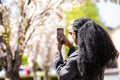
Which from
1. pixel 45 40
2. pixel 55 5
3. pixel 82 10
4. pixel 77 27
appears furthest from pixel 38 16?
pixel 82 10

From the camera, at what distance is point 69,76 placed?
3779 millimetres

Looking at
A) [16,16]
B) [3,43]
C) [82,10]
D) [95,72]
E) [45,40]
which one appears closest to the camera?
[95,72]

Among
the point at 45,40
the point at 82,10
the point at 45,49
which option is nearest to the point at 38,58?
the point at 45,49

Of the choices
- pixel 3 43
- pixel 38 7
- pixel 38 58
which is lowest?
pixel 38 58

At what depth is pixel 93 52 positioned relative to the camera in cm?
369

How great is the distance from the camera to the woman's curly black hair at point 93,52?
369cm

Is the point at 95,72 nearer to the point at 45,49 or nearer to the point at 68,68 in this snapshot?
the point at 68,68

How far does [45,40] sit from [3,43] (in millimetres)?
14847

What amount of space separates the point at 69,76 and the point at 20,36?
15.1ft

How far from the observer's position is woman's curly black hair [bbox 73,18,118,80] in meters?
3.69

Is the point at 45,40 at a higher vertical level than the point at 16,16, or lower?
lower

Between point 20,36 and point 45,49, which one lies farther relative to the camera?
point 45,49

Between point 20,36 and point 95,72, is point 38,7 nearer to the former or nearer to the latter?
point 20,36

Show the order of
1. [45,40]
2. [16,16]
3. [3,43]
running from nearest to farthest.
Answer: [3,43], [16,16], [45,40]
